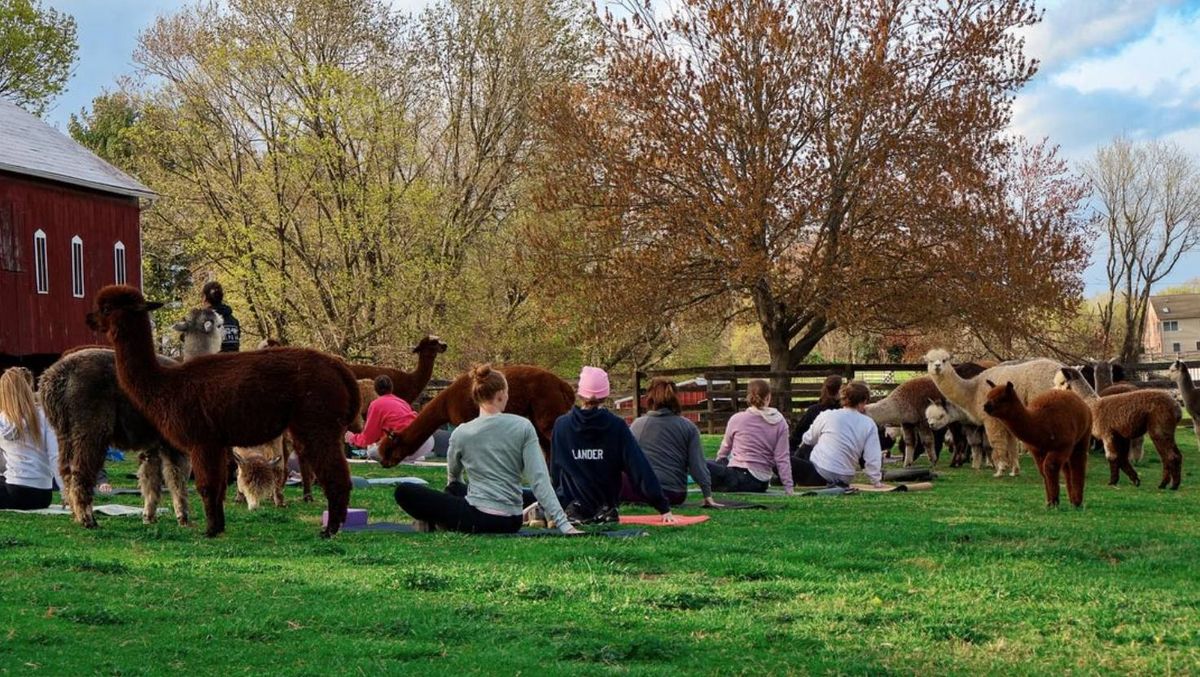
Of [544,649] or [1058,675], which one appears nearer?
[1058,675]

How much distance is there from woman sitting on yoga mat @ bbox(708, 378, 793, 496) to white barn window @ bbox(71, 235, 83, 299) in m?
22.0

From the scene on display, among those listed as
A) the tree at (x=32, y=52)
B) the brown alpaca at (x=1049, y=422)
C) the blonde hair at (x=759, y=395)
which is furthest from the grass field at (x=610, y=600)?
the tree at (x=32, y=52)

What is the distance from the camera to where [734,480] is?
14086mm

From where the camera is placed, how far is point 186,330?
14156 mm

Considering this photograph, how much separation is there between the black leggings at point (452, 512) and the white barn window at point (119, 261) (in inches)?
993

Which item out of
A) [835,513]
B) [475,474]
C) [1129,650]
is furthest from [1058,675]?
[835,513]

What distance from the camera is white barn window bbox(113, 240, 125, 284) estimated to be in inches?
1288

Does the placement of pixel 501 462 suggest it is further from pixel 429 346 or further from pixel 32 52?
pixel 32 52

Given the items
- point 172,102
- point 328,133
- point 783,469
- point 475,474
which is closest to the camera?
point 475,474

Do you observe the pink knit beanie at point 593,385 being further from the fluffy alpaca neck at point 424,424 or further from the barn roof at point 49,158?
the barn roof at point 49,158

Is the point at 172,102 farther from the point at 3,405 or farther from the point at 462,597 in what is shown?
the point at 462,597

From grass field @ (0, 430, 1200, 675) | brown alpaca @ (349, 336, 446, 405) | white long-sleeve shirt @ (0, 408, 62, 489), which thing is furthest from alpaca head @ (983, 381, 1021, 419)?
brown alpaca @ (349, 336, 446, 405)

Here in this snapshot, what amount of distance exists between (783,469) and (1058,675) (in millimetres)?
8586

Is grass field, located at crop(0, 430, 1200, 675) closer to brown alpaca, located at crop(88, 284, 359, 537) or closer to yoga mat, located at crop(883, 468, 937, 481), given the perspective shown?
brown alpaca, located at crop(88, 284, 359, 537)
